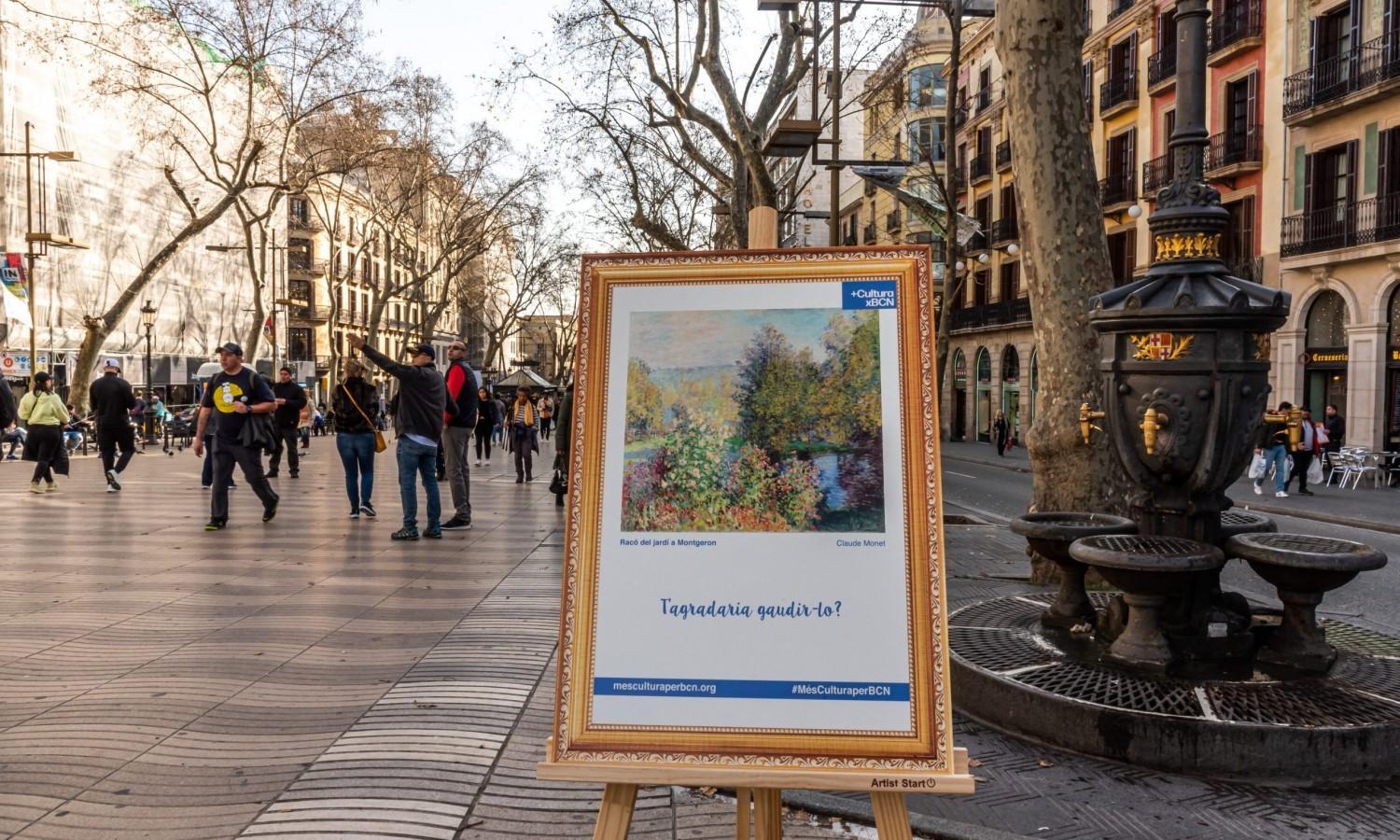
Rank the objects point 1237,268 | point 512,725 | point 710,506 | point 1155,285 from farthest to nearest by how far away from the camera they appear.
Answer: point 1237,268
point 1155,285
point 512,725
point 710,506

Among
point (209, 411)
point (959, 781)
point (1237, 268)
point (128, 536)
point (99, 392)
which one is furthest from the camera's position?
point (1237, 268)

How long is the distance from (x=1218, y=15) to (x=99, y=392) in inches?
1110

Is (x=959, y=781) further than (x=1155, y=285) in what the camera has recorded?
No

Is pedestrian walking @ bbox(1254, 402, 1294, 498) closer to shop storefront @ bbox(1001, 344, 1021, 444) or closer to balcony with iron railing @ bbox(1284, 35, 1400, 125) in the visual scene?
balcony with iron railing @ bbox(1284, 35, 1400, 125)

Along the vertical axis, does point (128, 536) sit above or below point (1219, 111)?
below

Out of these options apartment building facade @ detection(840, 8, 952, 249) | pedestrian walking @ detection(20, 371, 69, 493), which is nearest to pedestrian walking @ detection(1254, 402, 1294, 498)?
pedestrian walking @ detection(20, 371, 69, 493)

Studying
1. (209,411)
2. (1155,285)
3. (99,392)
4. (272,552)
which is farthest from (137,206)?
(1155,285)

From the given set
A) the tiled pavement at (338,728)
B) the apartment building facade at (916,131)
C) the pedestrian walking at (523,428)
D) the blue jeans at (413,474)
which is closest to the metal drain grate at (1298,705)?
the tiled pavement at (338,728)

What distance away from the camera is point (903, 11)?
20.8 m

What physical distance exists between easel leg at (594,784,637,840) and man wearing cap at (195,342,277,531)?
8585mm

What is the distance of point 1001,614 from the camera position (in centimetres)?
573

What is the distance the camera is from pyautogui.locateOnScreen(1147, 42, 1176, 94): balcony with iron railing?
30.8 m

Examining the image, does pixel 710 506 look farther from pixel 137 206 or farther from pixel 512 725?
pixel 137 206

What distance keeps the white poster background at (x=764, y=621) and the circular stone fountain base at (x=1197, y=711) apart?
189 cm
